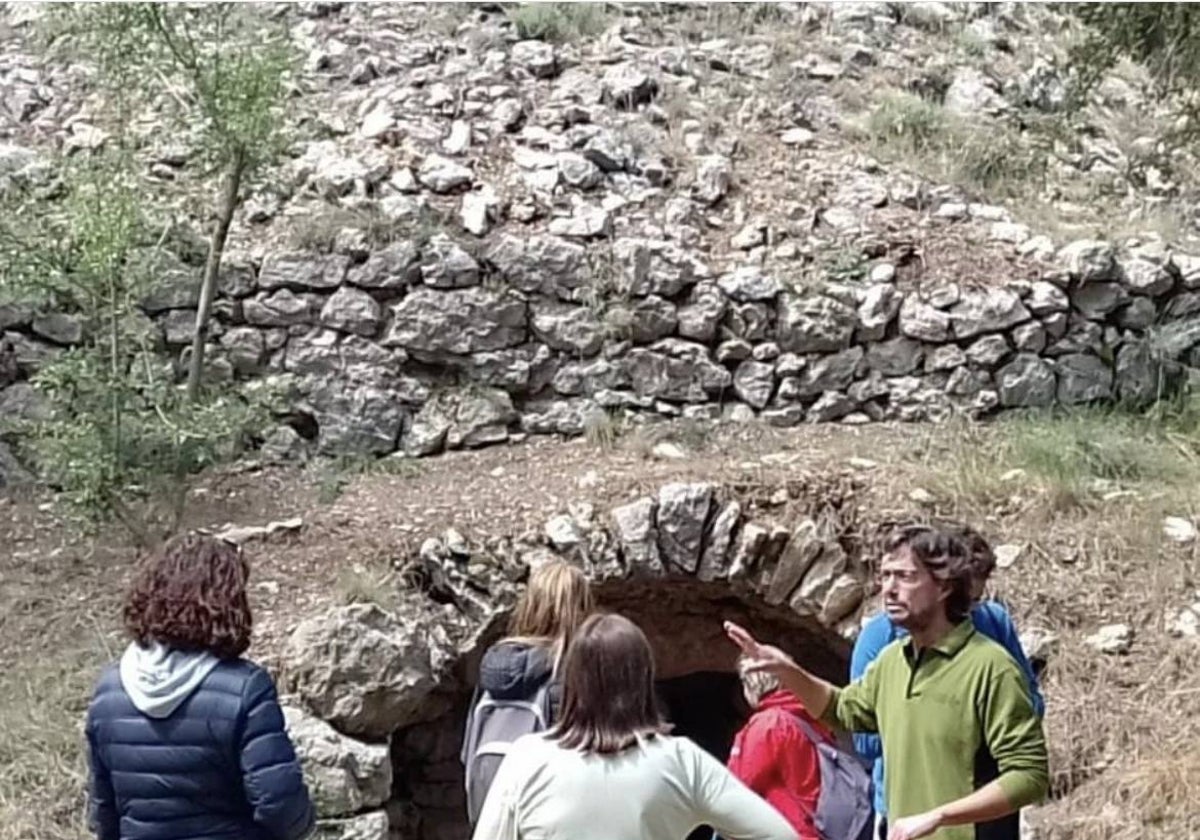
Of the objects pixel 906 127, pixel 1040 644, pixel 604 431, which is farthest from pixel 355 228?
pixel 1040 644

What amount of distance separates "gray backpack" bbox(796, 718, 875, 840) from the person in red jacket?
14 mm

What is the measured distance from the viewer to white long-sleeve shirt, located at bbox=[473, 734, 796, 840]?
2.57 metres

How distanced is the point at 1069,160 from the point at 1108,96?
1.29 metres

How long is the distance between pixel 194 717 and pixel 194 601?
23 centimetres

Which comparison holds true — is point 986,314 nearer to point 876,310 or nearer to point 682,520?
point 876,310

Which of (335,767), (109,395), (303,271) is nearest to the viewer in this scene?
(335,767)

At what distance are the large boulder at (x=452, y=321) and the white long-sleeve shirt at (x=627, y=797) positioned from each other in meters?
5.21

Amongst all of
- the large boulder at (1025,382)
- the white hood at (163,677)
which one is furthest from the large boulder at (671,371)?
the white hood at (163,677)

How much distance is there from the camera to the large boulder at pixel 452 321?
25.3ft

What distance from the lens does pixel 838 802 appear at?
384cm

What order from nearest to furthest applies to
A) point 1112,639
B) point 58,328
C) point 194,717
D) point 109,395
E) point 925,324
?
point 194,717 → point 1112,639 → point 109,395 → point 58,328 → point 925,324

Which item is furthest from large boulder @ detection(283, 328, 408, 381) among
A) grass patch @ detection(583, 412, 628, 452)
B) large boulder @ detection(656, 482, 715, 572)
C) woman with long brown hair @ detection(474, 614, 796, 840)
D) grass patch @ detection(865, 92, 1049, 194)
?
woman with long brown hair @ detection(474, 614, 796, 840)

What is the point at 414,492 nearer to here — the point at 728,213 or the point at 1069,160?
the point at 728,213

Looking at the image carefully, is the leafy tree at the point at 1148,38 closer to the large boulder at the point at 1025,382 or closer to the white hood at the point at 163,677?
the large boulder at the point at 1025,382
